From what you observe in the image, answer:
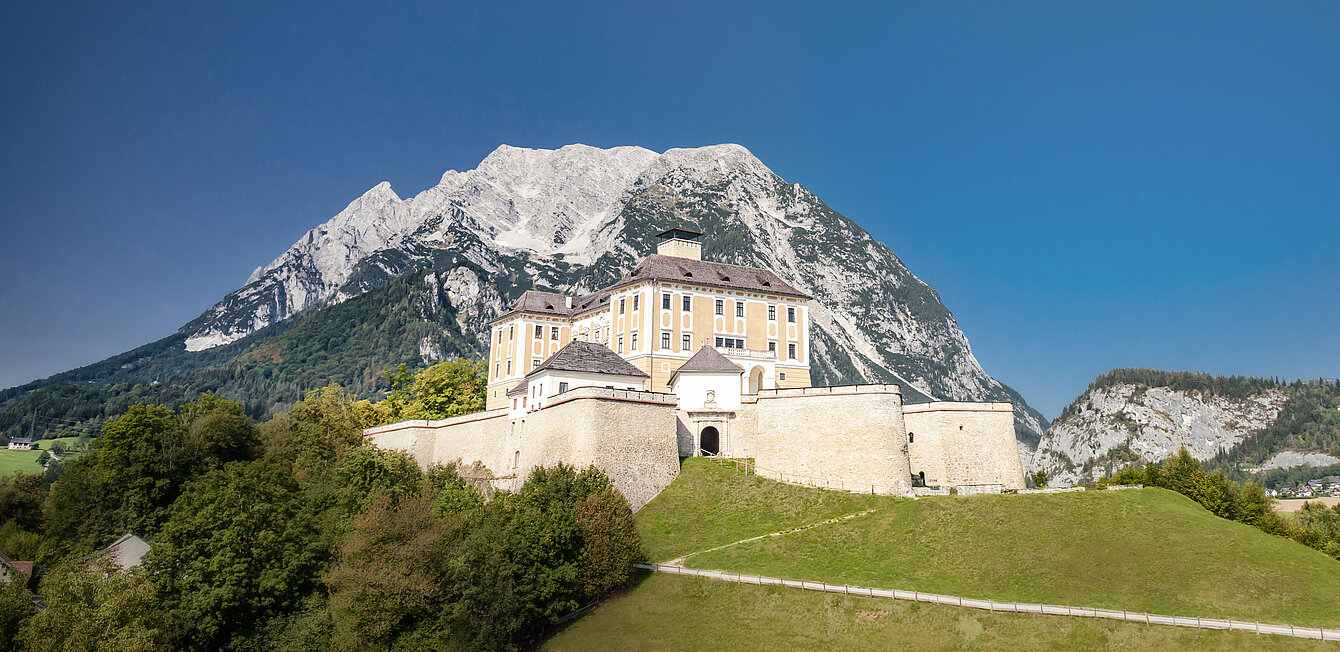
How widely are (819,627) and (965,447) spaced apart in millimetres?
20857

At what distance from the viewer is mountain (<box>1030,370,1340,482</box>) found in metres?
169

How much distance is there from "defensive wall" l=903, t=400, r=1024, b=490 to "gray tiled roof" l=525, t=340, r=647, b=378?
19.0 meters

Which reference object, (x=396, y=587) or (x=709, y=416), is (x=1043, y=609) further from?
(x=396, y=587)

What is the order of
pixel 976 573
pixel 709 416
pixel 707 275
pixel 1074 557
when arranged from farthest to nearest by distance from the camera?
1. pixel 707 275
2. pixel 709 416
3. pixel 1074 557
4. pixel 976 573

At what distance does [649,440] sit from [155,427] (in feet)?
134

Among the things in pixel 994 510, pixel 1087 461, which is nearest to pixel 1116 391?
pixel 1087 461

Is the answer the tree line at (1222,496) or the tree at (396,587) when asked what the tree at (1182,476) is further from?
the tree at (396,587)

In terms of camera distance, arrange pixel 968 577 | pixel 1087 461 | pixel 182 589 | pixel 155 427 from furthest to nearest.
Answer: pixel 1087 461 < pixel 155 427 < pixel 182 589 < pixel 968 577

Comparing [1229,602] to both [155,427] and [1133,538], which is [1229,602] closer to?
[1133,538]

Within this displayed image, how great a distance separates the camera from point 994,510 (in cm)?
4478

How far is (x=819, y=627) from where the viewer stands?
122 feet

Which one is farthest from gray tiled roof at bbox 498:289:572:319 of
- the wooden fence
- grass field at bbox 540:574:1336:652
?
the wooden fence

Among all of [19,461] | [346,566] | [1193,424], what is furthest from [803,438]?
[1193,424]

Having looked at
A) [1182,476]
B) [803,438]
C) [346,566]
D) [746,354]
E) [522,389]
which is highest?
[746,354]
